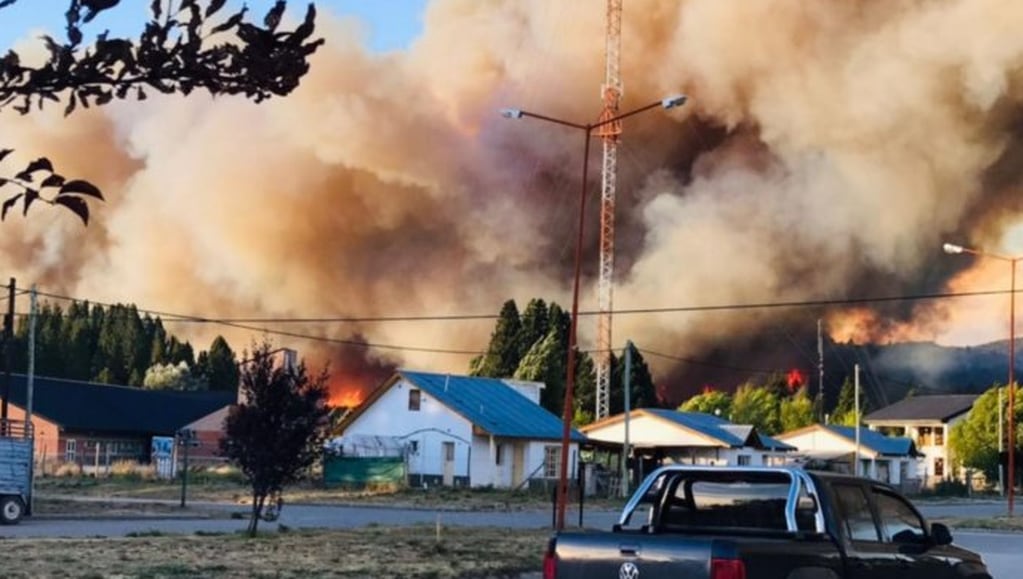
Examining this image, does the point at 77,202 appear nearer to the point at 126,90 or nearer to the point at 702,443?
the point at 126,90

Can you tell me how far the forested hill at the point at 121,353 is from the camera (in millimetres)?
119938

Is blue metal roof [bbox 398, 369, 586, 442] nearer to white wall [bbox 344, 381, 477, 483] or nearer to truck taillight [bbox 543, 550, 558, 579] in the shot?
white wall [bbox 344, 381, 477, 483]

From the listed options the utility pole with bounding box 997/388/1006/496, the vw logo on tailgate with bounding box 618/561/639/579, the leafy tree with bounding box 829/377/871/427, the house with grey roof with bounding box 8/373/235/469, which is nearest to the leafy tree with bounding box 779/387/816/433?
the leafy tree with bounding box 829/377/871/427

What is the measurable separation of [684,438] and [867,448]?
1870 cm

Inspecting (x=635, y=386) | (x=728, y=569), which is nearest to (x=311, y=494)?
(x=728, y=569)

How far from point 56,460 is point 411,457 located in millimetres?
22251

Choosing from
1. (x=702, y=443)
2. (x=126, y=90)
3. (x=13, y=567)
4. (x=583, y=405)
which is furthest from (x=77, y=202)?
(x=583, y=405)

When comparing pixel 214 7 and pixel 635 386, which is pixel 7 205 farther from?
pixel 635 386

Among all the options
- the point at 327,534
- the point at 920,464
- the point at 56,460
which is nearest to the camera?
the point at 327,534

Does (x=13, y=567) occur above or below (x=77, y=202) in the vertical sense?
below

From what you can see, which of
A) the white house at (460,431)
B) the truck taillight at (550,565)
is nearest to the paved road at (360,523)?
the truck taillight at (550,565)

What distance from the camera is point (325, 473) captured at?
192ft

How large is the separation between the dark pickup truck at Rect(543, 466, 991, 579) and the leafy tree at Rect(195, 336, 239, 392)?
374 feet

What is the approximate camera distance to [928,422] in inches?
4365
